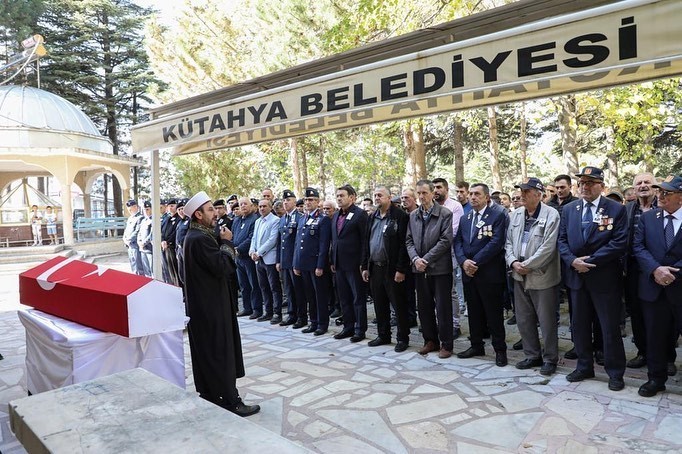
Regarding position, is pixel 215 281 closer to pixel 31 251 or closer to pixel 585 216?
pixel 585 216

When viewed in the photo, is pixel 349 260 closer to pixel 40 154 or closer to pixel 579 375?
pixel 579 375

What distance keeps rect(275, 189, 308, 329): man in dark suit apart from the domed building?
1461 cm

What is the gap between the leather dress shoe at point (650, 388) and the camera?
436cm

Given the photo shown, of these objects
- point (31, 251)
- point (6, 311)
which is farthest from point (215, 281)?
point (31, 251)

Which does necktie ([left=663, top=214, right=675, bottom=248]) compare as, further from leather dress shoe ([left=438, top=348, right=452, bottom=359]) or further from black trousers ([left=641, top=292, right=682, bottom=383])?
leather dress shoe ([left=438, top=348, right=452, bottom=359])

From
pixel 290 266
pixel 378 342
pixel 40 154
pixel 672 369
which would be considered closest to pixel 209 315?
pixel 378 342

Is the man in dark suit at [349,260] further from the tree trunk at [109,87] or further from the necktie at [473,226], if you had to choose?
the tree trunk at [109,87]

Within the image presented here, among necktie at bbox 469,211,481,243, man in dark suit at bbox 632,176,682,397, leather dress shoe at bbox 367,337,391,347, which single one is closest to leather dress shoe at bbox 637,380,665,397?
man in dark suit at bbox 632,176,682,397

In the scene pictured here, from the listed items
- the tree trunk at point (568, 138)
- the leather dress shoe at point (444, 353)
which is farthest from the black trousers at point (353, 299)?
the tree trunk at point (568, 138)

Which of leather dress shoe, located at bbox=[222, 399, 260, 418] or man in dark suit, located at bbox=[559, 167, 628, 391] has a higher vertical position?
man in dark suit, located at bbox=[559, 167, 628, 391]

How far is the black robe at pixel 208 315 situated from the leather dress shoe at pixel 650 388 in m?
3.62

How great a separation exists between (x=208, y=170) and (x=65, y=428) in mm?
22255

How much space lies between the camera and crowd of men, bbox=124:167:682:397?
15.0ft

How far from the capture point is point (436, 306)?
5980 millimetres
